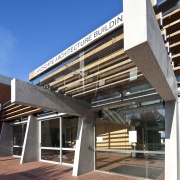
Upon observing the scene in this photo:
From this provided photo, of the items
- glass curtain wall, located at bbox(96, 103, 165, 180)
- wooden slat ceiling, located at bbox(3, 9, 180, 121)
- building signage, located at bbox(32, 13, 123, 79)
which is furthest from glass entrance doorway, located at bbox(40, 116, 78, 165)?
building signage, located at bbox(32, 13, 123, 79)

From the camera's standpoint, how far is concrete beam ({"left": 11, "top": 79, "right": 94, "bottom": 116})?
7.05 m

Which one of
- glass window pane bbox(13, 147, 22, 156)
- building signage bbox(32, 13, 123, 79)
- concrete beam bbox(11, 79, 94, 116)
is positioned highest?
building signage bbox(32, 13, 123, 79)

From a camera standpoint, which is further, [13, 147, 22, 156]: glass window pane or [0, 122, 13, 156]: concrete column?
[0, 122, 13, 156]: concrete column

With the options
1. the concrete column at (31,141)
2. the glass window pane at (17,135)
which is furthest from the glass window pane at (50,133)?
the glass window pane at (17,135)

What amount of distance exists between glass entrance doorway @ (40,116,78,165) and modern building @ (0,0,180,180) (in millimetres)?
58

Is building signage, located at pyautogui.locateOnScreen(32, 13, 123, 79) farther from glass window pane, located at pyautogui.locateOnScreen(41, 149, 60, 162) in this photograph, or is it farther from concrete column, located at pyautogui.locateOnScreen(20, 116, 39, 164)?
concrete column, located at pyautogui.locateOnScreen(20, 116, 39, 164)

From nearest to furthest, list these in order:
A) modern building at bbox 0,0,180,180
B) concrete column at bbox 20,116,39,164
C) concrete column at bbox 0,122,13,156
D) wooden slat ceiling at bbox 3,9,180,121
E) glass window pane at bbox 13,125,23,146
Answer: modern building at bbox 0,0,180,180, wooden slat ceiling at bbox 3,9,180,121, concrete column at bbox 20,116,39,164, glass window pane at bbox 13,125,23,146, concrete column at bbox 0,122,13,156

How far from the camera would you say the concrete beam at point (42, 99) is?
7055 mm

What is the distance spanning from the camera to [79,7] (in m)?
7.85

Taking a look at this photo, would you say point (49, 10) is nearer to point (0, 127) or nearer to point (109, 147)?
point (109, 147)

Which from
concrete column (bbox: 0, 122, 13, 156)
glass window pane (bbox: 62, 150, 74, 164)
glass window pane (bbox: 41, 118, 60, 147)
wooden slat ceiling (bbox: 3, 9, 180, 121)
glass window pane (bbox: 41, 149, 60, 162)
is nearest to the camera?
wooden slat ceiling (bbox: 3, 9, 180, 121)

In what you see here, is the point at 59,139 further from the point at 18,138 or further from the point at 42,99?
the point at 18,138

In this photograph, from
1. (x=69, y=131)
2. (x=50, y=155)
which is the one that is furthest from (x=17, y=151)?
(x=69, y=131)

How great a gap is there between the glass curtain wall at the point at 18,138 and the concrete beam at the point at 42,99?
29.8 feet
